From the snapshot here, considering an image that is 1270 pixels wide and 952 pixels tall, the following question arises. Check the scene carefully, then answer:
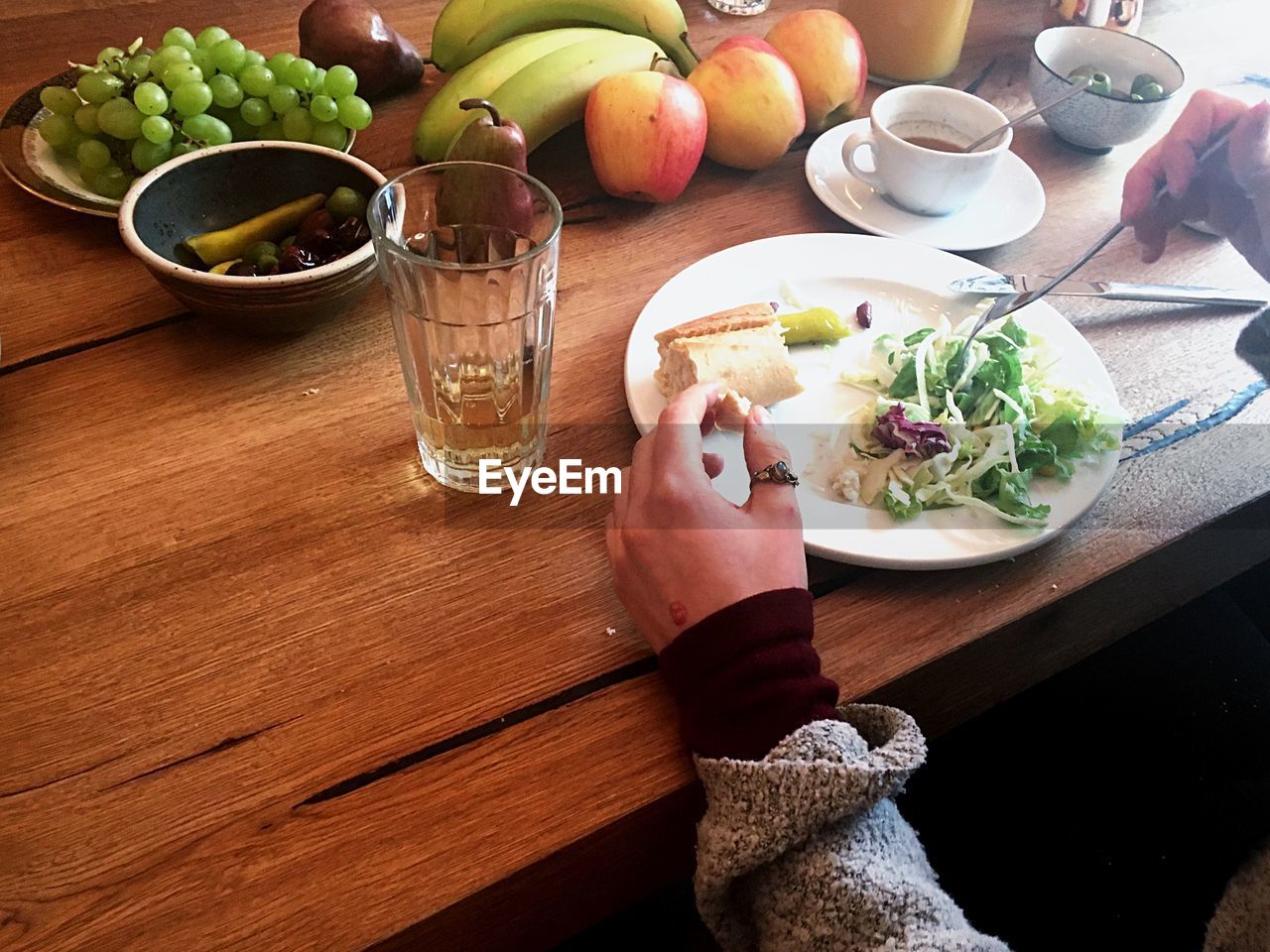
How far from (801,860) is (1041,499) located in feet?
1.12

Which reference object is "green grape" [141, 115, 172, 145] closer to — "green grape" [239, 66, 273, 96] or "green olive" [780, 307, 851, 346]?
"green grape" [239, 66, 273, 96]

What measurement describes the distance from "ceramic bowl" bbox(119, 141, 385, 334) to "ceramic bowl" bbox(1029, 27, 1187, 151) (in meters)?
0.81

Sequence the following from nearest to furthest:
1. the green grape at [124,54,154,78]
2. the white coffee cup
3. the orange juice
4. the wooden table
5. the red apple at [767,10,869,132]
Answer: the wooden table, the green grape at [124,54,154,78], the white coffee cup, the red apple at [767,10,869,132], the orange juice

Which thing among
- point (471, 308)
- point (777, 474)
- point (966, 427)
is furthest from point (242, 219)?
point (966, 427)

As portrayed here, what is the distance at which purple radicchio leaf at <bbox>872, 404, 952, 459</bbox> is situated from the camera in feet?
2.37

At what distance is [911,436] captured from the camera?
2.38ft

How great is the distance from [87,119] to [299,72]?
0.62ft

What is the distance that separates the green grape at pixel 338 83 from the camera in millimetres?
904

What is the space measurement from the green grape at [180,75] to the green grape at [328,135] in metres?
0.11

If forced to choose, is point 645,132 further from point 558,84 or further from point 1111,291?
point 1111,291

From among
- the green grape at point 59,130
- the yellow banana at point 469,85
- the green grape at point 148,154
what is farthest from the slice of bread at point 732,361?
the green grape at point 59,130

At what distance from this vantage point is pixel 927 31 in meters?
1.19

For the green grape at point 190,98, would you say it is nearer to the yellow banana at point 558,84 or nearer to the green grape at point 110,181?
the green grape at point 110,181

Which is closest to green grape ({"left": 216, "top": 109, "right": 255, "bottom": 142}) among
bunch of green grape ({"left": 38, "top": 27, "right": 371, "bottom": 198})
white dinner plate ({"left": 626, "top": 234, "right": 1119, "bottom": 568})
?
bunch of green grape ({"left": 38, "top": 27, "right": 371, "bottom": 198})
